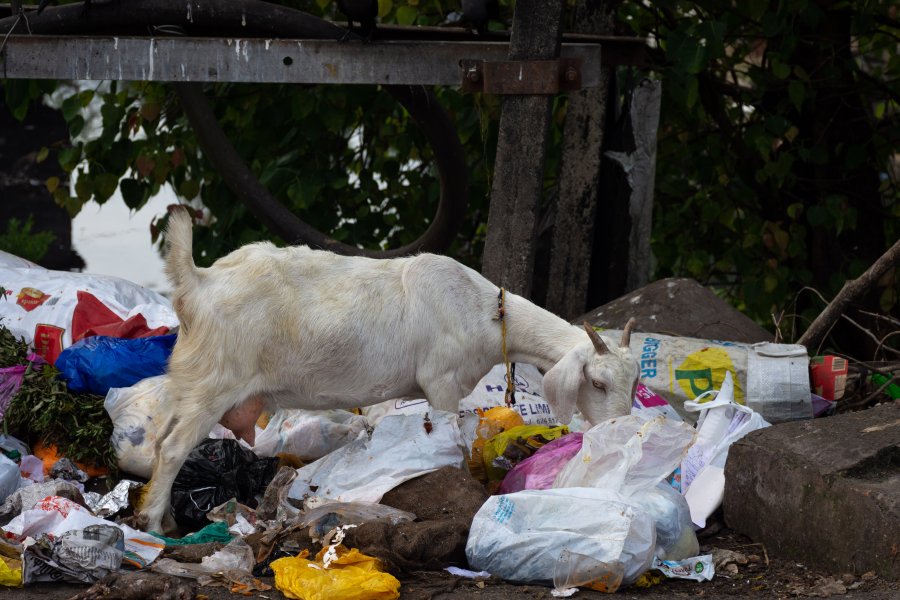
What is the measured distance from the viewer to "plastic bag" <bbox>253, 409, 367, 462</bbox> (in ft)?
17.3

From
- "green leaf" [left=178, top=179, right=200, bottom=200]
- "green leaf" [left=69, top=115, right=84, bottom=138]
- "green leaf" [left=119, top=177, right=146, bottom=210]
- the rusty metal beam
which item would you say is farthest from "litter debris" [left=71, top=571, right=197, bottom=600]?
"green leaf" [left=178, top=179, right=200, bottom=200]

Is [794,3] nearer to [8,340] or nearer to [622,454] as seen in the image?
[622,454]

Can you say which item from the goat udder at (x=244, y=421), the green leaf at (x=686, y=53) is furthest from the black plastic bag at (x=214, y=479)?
the green leaf at (x=686, y=53)

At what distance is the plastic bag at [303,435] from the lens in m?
5.27

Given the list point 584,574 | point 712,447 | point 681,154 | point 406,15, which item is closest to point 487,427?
point 712,447

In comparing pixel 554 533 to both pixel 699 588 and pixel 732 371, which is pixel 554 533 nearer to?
pixel 699 588

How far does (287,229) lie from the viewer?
7188 millimetres

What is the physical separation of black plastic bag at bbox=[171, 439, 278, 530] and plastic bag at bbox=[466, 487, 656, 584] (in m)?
1.24

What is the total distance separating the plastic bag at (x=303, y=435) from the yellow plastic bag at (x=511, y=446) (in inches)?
26.2

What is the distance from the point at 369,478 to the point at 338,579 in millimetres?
1000

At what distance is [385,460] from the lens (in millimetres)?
4629

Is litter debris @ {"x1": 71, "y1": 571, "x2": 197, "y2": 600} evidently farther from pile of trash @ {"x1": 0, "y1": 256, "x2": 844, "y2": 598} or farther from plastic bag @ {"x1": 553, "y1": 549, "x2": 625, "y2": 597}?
plastic bag @ {"x1": 553, "y1": 549, "x2": 625, "y2": 597}

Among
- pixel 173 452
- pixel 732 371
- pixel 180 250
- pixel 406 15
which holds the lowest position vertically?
pixel 173 452

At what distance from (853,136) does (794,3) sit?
53.9 inches
